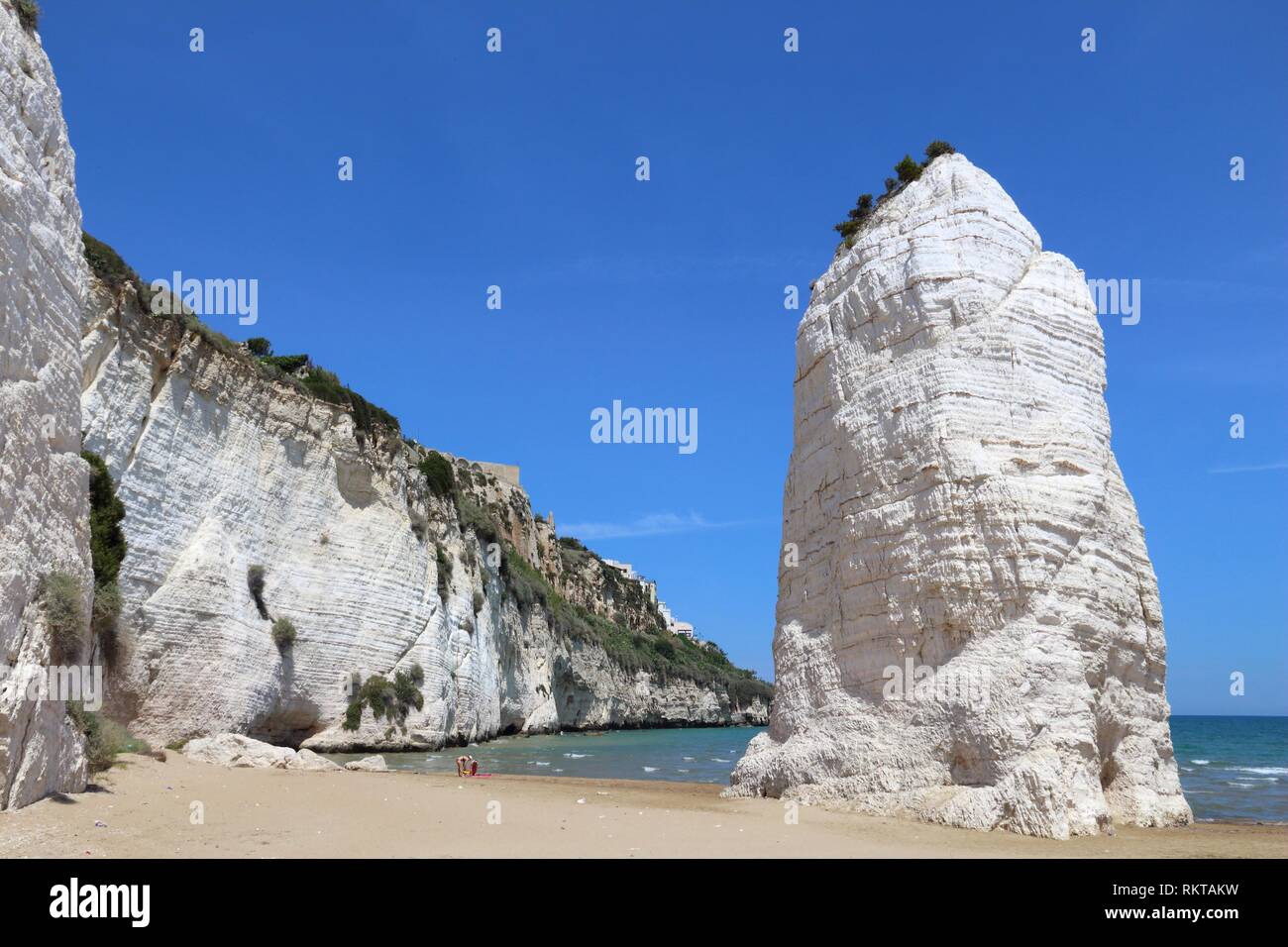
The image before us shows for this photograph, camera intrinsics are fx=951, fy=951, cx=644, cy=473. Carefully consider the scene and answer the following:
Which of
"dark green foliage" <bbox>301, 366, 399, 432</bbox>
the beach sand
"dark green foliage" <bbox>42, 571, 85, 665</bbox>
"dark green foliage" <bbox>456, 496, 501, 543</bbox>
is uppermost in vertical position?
"dark green foliage" <bbox>301, 366, 399, 432</bbox>

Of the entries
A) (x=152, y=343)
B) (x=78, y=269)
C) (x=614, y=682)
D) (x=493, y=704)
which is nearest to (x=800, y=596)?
(x=78, y=269)

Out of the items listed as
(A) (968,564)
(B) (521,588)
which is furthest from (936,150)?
(B) (521,588)

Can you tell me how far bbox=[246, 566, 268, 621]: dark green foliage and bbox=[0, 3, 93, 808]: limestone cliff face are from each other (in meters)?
14.9

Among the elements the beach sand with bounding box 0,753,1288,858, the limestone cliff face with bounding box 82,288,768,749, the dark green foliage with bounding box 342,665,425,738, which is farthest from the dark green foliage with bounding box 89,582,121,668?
the dark green foliage with bounding box 342,665,425,738

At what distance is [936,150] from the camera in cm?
1700

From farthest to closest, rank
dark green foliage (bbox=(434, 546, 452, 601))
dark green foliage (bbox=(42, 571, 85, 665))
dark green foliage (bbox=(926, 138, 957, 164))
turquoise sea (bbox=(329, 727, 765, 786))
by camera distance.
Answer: dark green foliage (bbox=(434, 546, 452, 601)) < turquoise sea (bbox=(329, 727, 765, 786)) < dark green foliage (bbox=(926, 138, 957, 164)) < dark green foliage (bbox=(42, 571, 85, 665))

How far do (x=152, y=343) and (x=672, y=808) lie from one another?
1780 cm

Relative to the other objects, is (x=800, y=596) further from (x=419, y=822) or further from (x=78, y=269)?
(x=78, y=269)

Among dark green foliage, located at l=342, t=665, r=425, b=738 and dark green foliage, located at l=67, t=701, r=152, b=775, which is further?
dark green foliage, located at l=342, t=665, r=425, b=738

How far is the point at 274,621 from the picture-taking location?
90.0 ft

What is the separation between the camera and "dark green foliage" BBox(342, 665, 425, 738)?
30062 millimetres

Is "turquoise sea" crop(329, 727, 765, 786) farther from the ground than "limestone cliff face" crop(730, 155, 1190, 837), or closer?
closer

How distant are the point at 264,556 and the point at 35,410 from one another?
17673mm

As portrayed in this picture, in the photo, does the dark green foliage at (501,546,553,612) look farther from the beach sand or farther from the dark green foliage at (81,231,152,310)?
the beach sand
